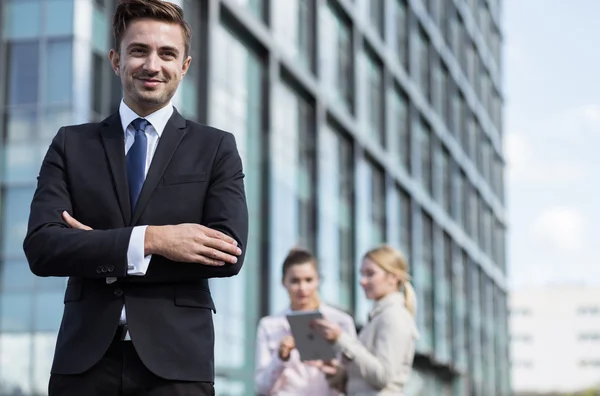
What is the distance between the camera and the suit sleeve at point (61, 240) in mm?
3070

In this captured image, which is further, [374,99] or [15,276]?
[374,99]

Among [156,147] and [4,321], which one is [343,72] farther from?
[156,147]

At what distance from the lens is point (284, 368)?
24.6 ft

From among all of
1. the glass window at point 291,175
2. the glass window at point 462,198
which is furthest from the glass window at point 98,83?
the glass window at point 462,198

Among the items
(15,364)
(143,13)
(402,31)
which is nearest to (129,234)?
(143,13)

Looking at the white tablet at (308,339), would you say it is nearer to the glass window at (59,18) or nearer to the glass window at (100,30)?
the glass window at (59,18)

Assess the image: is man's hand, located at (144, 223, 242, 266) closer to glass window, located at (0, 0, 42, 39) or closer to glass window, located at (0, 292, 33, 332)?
glass window, located at (0, 292, 33, 332)

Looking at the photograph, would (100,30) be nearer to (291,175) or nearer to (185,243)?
(291,175)

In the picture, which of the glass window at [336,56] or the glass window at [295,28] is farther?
the glass window at [336,56]

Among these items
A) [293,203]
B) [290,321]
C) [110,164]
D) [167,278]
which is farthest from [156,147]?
[293,203]

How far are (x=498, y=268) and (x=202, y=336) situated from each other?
59862 millimetres

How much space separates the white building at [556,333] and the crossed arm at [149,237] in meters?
145

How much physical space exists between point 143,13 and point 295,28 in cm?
2479

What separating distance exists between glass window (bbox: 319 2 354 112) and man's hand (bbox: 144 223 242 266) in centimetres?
2617
